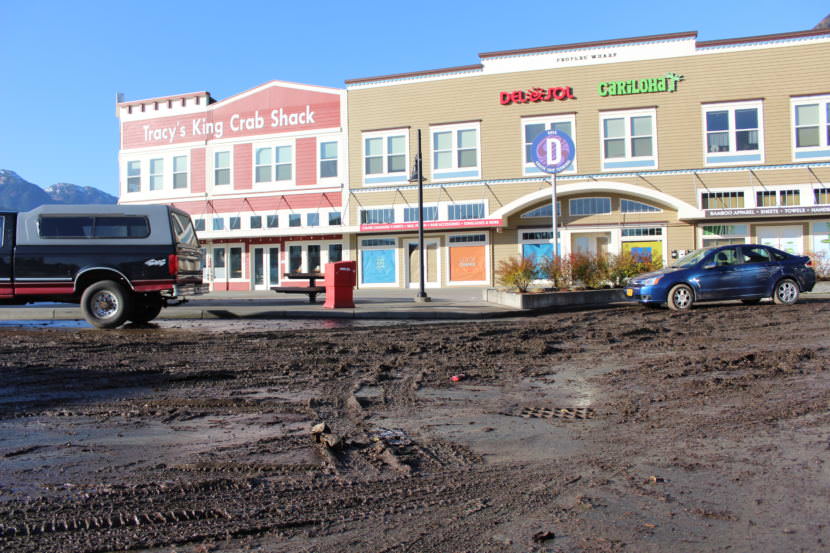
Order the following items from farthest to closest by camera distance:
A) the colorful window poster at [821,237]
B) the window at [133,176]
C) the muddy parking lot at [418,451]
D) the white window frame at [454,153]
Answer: the window at [133,176]
the white window frame at [454,153]
the colorful window poster at [821,237]
the muddy parking lot at [418,451]

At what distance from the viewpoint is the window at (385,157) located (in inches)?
1166

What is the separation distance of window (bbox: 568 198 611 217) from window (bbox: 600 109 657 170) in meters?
1.52

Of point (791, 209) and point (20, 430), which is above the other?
point (791, 209)

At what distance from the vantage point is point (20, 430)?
4.82 meters

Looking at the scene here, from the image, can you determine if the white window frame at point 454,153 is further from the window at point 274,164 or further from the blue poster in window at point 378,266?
the window at point 274,164

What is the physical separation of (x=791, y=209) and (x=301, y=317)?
20.4 metres

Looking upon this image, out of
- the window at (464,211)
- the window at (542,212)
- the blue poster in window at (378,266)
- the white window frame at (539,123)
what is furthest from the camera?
the blue poster in window at (378,266)

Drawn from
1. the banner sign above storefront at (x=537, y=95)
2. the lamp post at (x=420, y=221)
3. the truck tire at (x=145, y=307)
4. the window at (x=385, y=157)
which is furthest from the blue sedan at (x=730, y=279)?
the window at (x=385, y=157)

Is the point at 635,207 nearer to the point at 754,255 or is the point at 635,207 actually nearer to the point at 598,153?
the point at 598,153

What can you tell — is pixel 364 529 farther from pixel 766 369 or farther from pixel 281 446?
pixel 766 369

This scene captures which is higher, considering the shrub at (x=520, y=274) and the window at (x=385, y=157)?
the window at (x=385, y=157)

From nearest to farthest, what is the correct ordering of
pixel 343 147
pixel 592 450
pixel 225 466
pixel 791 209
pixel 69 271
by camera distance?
pixel 225 466, pixel 592 450, pixel 69 271, pixel 791 209, pixel 343 147

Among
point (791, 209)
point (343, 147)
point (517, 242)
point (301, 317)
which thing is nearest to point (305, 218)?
point (343, 147)

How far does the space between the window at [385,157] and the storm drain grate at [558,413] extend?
24.7 metres
